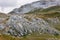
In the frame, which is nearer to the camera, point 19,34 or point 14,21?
point 19,34

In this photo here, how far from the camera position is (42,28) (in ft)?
274

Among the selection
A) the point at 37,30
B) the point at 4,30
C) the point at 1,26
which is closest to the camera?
the point at 4,30

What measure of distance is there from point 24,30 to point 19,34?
10.8ft

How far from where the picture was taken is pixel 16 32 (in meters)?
68.9

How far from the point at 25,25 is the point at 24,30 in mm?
3682

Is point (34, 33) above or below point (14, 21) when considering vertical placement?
below

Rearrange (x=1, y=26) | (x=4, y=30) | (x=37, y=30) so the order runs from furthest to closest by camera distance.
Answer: (x=37, y=30)
(x=1, y=26)
(x=4, y=30)

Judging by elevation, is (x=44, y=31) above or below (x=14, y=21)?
below

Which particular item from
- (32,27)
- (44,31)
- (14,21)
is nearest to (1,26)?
(14,21)

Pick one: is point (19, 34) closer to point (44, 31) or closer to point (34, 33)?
point (34, 33)

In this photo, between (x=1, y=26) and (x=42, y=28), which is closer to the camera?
(x=1, y=26)

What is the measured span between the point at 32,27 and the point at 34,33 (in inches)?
148

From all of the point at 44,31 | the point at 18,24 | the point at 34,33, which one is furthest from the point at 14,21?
the point at 44,31

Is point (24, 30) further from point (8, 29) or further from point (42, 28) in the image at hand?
point (42, 28)
